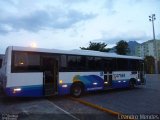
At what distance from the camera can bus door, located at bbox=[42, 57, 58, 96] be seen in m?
13.3

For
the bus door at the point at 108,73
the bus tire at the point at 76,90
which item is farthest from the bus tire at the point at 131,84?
the bus tire at the point at 76,90

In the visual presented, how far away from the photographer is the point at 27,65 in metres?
12.5

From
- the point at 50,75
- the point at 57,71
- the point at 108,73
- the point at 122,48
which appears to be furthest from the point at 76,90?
the point at 122,48

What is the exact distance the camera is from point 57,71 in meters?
13.9

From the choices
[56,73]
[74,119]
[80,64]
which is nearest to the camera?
[74,119]

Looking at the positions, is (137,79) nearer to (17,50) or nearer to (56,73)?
(56,73)

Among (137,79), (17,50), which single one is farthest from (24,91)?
(137,79)

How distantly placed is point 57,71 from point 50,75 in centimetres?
50

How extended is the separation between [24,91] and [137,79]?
11.4 meters

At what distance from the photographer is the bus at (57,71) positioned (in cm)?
1210

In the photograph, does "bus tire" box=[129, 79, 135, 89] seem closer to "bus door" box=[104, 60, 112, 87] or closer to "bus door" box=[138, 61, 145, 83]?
"bus door" box=[138, 61, 145, 83]

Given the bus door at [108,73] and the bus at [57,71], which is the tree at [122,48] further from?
the bus door at [108,73]

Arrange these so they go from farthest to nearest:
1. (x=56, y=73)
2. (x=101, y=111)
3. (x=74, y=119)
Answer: (x=56, y=73) → (x=101, y=111) → (x=74, y=119)

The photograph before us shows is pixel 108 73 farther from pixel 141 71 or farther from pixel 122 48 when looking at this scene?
pixel 122 48
